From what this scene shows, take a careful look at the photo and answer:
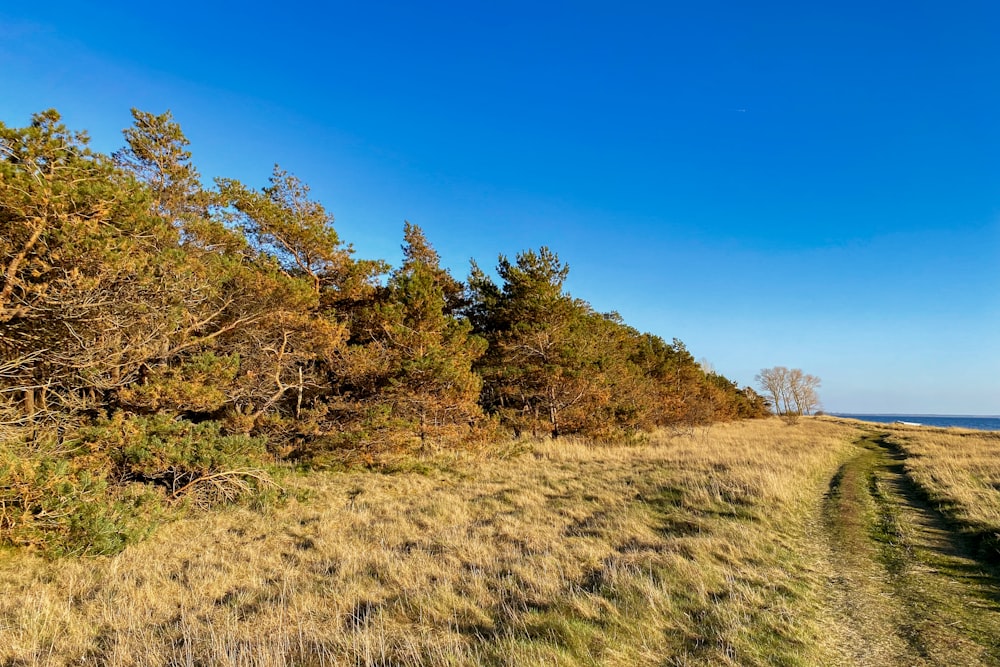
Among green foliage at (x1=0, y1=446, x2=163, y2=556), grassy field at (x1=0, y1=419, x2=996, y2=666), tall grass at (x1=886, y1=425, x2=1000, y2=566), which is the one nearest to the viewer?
grassy field at (x1=0, y1=419, x2=996, y2=666)

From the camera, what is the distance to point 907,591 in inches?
212

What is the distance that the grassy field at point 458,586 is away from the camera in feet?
13.4

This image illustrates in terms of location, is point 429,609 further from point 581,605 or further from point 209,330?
point 209,330

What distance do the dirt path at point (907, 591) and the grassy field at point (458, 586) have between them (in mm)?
249

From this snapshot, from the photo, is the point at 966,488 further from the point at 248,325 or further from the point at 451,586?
the point at 248,325

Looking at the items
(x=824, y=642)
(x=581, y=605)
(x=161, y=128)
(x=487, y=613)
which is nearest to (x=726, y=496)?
(x=824, y=642)

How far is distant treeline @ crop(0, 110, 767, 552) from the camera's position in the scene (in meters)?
7.04

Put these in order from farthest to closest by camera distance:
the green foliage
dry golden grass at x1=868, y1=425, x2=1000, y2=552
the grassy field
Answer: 1. dry golden grass at x1=868, y1=425, x2=1000, y2=552
2. the green foliage
3. the grassy field

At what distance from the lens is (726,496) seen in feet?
34.5

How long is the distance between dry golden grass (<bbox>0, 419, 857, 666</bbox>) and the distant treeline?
2.47m

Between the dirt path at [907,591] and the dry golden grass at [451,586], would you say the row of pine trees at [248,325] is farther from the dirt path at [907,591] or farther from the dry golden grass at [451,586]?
the dirt path at [907,591]

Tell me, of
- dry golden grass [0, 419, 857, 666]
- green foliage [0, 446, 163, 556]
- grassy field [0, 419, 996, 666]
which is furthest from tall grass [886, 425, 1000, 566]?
green foliage [0, 446, 163, 556]

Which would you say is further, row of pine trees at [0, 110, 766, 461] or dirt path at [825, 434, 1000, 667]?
row of pine trees at [0, 110, 766, 461]

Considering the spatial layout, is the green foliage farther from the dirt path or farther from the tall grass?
the tall grass
